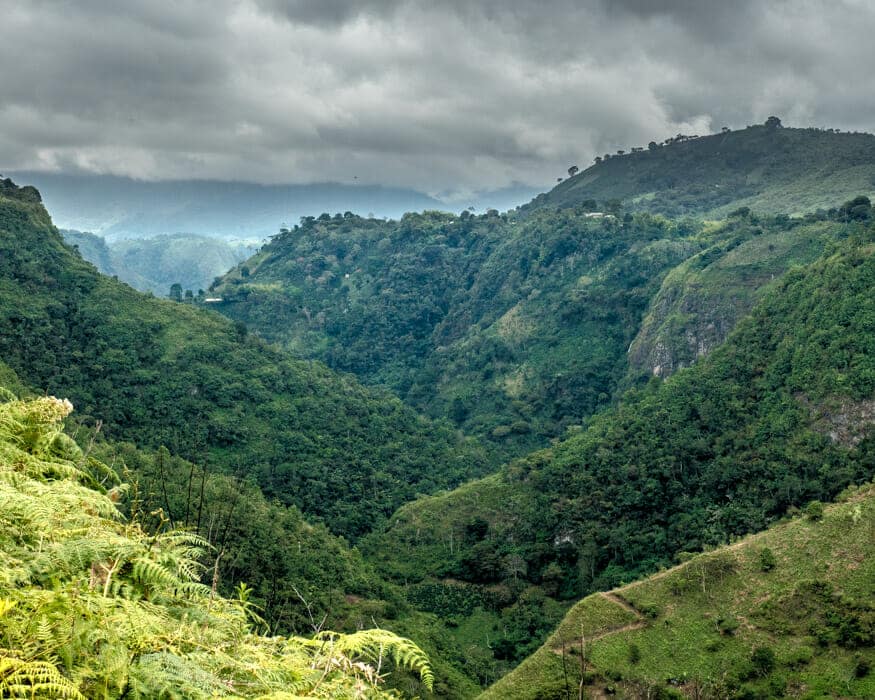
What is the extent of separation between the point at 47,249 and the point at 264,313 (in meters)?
57.7

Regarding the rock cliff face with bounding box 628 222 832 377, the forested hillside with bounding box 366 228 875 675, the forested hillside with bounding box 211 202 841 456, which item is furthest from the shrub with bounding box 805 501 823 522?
the forested hillside with bounding box 211 202 841 456

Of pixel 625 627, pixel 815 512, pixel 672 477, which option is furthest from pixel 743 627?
pixel 672 477

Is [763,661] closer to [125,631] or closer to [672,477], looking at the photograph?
[672,477]

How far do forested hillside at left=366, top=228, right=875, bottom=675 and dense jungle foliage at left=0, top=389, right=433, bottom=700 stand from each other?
35.4 meters

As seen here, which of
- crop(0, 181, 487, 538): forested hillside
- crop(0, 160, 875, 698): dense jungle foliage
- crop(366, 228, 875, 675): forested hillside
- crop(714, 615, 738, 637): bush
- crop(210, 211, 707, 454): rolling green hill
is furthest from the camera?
crop(210, 211, 707, 454): rolling green hill

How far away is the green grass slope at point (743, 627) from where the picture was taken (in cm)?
2311

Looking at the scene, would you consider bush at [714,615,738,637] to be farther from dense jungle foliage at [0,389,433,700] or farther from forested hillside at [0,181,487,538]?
forested hillside at [0,181,487,538]

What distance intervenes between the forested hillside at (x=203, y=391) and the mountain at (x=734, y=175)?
2782 inches

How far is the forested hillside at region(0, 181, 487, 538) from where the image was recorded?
55188 millimetres

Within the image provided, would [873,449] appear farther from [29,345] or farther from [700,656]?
[29,345]

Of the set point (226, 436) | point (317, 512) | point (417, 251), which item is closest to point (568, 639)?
point (317, 512)

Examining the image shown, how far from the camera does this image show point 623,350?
3469 inches

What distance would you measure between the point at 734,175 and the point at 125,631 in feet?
558

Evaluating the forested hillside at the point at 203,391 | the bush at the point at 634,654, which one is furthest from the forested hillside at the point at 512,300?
the bush at the point at 634,654
